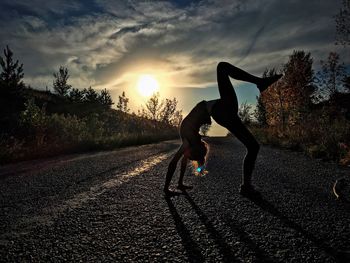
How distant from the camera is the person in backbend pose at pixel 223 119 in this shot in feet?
12.6

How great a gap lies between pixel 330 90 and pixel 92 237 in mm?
15939

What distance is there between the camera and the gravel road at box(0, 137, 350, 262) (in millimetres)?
2092

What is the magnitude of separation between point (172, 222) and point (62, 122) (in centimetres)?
1362

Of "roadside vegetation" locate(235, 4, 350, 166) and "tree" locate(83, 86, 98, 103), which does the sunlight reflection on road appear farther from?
"tree" locate(83, 86, 98, 103)

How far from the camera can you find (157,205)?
346 centimetres

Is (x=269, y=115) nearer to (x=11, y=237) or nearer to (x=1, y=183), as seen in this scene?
(x=1, y=183)

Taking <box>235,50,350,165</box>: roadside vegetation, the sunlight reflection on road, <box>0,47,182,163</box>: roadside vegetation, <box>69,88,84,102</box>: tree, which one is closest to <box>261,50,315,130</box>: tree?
<box>235,50,350,165</box>: roadside vegetation

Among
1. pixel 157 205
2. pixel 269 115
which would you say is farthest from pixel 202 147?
pixel 269 115

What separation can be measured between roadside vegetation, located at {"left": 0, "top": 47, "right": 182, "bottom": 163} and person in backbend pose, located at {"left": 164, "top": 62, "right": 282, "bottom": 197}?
24.1 feet

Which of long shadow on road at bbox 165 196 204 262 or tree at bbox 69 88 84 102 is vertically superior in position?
tree at bbox 69 88 84 102

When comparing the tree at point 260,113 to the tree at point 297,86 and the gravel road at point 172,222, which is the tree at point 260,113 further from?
the gravel road at point 172,222

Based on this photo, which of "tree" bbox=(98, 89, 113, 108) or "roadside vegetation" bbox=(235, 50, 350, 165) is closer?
"roadside vegetation" bbox=(235, 50, 350, 165)

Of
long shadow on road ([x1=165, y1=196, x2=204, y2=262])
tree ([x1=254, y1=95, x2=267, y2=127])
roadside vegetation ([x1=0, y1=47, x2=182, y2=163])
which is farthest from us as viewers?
tree ([x1=254, y1=95, x2=267, y2=127])

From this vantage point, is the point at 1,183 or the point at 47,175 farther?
the point at 47,175
